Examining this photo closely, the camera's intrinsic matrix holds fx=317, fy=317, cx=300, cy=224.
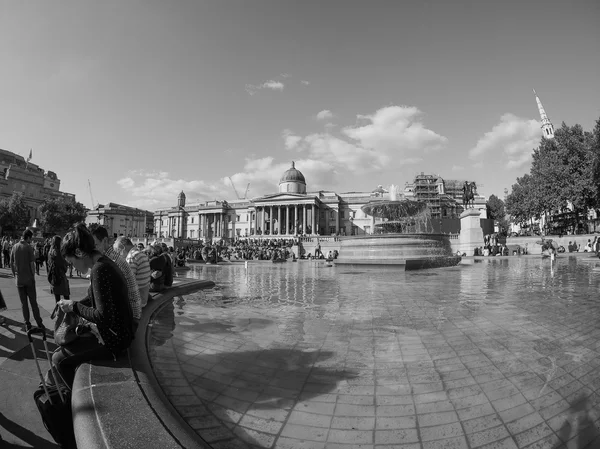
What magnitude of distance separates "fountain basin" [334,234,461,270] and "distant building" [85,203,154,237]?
306 feet

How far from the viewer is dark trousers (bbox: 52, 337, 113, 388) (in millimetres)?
2381

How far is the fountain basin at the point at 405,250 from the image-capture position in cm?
1693

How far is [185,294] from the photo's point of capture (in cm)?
783

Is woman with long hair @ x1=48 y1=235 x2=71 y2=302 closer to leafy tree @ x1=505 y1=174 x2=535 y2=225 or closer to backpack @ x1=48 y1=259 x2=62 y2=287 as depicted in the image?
backpack @ x1=48 y1=259 x2=62 y2=287

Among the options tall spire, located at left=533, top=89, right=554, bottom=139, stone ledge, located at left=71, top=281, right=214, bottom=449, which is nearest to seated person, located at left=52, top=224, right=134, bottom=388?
stone ledge, located at left=71, top=281, right=214, bottom=449

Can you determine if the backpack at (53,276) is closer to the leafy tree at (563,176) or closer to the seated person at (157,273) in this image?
the seated person at (157,273)

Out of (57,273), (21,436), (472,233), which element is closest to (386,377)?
(21,436)

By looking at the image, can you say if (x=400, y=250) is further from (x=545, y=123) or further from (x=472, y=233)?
(x=545, y=123)

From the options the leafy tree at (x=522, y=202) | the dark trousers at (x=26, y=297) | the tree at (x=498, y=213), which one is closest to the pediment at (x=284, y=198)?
the leafy tree at (x=522, y=202)

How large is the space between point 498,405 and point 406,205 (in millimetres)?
21401

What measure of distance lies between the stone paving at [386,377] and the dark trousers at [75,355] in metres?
0.54

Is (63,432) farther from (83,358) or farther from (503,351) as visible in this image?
(503,351)

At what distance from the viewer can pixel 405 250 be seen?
17.5m

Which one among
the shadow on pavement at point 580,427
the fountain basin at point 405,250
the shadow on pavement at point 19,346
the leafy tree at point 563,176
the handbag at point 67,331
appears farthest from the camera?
the leafy tree at point 563,176
